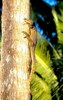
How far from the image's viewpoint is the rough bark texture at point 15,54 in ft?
19.5

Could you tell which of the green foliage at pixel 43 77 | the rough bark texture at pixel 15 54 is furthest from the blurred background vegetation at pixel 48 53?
the rough bark texture at pixel 15 54

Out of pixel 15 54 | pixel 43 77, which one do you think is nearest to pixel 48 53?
pixel 43 77

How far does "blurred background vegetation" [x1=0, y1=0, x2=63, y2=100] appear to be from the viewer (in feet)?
38.5

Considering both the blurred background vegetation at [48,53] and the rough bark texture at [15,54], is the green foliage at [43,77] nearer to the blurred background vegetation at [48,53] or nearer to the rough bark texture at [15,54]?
the blurred background vegetation at [48,53]

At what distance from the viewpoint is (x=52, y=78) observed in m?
12.0

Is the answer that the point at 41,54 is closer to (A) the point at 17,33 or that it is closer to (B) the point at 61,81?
(B) the point at 61,81

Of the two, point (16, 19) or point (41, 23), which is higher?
point (16, 19)

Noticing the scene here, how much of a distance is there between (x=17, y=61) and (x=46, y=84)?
6.45 meters

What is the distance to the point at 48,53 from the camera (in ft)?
43.7

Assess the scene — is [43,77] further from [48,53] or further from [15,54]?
[15,54]

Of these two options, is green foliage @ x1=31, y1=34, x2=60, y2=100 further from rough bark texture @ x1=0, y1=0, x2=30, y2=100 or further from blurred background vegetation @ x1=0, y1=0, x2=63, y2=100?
rough bark texture @ x1=0, y1=0, x2=30, y2=100

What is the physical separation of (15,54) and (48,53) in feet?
23.9

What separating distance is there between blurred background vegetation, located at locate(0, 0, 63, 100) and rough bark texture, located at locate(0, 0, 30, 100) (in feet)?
16.7

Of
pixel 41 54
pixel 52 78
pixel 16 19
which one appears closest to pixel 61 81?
pixel 52 78
